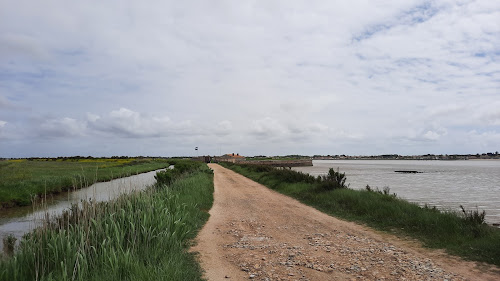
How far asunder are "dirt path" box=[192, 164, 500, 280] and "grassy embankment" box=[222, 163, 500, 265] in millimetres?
775

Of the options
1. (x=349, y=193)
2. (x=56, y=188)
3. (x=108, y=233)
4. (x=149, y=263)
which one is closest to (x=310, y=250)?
(x=149, y=263)

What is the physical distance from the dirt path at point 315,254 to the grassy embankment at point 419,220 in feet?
2.54

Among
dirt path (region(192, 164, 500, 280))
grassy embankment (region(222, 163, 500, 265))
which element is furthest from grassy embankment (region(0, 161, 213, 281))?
grassy embankment (region(222, 163, 500, 265))

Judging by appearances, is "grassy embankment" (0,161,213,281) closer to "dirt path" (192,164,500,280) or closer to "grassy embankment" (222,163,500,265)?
"dirt path" (192,164,500,280)

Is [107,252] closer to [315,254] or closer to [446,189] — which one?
[315,254]

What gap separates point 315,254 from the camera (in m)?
8.17

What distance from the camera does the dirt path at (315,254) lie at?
6.77 m

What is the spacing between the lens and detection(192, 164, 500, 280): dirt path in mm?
6766

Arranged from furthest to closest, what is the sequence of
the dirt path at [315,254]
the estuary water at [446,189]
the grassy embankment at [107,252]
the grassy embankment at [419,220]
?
the estuary water at [446,189], the grassy embankment at [419,220], the dirt path at [315,254], the grassy embankment at [107,252]

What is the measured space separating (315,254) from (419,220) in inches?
215

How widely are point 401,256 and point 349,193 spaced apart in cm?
915

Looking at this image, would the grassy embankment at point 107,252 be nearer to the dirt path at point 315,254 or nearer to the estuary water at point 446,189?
the dirt path at point 315,254

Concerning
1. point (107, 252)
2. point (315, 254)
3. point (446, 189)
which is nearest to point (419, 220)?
point (315, 254)

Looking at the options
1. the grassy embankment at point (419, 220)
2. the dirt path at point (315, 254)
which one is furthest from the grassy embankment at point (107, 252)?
the grassy embankment at point (419, 220)
